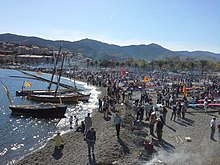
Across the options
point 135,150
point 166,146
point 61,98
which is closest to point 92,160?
point 135,150

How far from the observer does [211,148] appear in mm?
15414

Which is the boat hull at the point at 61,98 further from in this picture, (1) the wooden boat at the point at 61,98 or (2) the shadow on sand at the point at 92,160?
(2) the shadow on sand at the point at 92,160

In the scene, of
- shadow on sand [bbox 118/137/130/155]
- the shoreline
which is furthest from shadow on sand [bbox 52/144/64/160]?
shadow on sand [bbox 118/137/130/155]

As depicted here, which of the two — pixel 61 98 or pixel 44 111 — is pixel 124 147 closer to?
pixel 44 111

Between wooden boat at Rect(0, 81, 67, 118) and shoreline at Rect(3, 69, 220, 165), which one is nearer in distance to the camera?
shoreline at Rect(3, 69, 220, 165)

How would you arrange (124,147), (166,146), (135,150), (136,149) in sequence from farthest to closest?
(166,146), (124,147), (136,149), (135,150)

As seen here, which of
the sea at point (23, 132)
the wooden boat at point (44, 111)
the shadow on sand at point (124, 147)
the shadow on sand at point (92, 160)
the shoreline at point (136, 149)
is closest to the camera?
the shadow on sand at point (92, 160)

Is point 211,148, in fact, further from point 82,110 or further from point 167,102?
point 82,110

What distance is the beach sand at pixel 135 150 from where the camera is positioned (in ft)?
44.1

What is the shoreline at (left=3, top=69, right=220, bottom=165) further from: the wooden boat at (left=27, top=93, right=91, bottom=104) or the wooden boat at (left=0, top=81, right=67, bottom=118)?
the wooden boat at (left=27, top=93, right=91, bottom=104)

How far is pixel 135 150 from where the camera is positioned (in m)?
14.7

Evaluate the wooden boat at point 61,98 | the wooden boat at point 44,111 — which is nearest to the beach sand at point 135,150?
the wooden boat at point 44,111

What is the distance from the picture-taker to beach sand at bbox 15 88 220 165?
44.1 ft

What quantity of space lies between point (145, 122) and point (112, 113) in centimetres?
670
